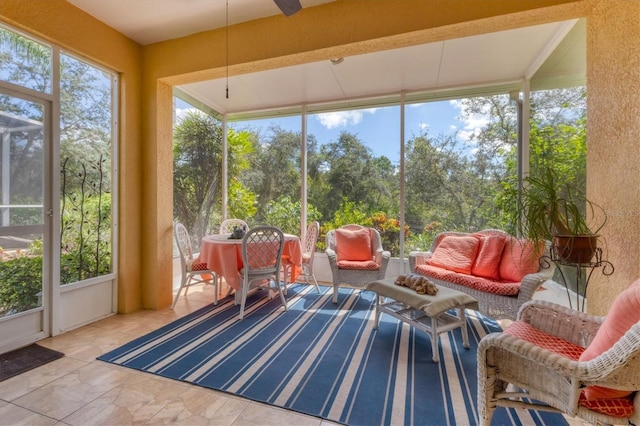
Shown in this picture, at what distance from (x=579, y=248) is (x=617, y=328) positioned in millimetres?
950

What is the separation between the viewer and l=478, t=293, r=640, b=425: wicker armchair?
1.07 m

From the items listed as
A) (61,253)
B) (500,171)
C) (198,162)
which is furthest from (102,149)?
(500,171)

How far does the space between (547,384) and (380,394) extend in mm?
930

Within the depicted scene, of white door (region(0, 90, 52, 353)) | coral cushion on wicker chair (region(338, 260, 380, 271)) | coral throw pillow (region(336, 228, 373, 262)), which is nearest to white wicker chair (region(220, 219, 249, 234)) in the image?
coral throw pillow (region(336, 228, 373, 262))

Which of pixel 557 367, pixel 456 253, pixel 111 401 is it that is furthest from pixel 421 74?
pixel 111 401

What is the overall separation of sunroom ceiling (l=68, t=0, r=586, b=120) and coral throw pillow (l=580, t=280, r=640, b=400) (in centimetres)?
263

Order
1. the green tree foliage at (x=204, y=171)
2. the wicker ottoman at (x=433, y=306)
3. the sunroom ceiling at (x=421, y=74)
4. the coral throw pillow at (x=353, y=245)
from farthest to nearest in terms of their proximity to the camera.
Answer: the green tree foliage at (x=204, y=171), the coral throw pillow at (x=353, y=245), the sunroom ceiling at (x=421, y=74), the wicker ottoman at (x=433, y=306)

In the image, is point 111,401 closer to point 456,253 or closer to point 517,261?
point 456,253

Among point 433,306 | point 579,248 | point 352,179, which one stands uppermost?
point 352,179

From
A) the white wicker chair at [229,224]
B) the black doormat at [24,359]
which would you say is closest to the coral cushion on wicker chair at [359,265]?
the white wicker chair at [229,224]

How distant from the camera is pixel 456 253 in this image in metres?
3.30

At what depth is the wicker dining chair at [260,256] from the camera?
3.07 metres

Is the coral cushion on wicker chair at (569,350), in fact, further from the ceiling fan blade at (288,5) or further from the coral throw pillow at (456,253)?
the ceiling fan blade at (288,5)

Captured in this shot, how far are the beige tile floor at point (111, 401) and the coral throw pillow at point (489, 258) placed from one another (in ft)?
5.03
